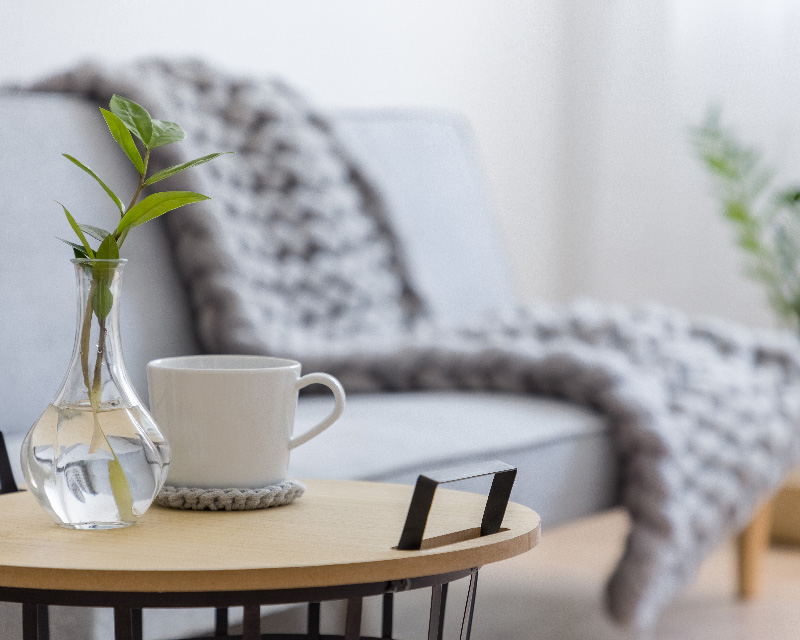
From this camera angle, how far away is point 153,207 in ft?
2.27

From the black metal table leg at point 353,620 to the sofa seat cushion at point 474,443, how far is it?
47 centimetres

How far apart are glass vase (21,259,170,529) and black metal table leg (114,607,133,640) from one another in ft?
0.29

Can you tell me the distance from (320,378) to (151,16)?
1394 millimetres

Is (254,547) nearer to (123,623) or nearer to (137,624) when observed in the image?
(123,623)

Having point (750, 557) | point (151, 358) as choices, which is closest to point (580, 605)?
point (750, 557)

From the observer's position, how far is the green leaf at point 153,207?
69 centimetres

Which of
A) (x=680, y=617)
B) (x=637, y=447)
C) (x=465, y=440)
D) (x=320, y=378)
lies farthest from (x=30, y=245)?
(x=680, y=617)

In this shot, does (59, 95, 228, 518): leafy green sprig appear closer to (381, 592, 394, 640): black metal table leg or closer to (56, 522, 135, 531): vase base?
(56, 522, 135, 531): vase base

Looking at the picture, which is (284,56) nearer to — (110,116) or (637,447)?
(637,447)

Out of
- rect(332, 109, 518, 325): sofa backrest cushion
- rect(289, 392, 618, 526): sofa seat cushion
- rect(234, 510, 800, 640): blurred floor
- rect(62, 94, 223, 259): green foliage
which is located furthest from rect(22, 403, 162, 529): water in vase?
rect(332, 109, 518, 325): sofa backrest cushion

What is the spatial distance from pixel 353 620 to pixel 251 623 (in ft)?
0.24

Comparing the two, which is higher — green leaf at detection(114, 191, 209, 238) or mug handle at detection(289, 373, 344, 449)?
green leaf at detection(114, 191, 209, 238)

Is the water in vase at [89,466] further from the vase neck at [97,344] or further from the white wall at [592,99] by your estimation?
the white wall at [592,99]

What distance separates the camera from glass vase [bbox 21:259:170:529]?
672 mm
